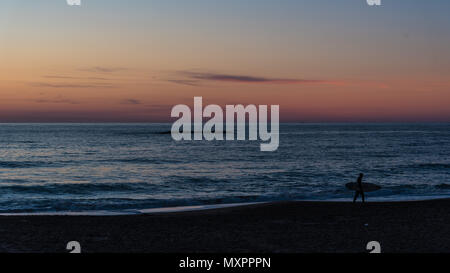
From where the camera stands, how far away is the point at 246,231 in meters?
14.4

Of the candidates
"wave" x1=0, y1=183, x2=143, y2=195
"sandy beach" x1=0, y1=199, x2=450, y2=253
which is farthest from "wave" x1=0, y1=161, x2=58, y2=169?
"sandy beach" x1=0, y1=199, x2=450, y2=253

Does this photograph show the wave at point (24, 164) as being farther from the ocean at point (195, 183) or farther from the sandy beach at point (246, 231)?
the sandy beach at point (246, 231)

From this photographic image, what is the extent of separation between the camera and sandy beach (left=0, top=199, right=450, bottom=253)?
39.6 feet

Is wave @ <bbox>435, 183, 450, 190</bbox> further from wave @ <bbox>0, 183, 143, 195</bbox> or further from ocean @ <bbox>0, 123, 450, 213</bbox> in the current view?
wave @ <bbox>0, 183, 143, 195</bbox>

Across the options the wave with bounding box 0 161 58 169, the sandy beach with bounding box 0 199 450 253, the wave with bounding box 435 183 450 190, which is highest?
the wave with bounding box 0 161 58 169

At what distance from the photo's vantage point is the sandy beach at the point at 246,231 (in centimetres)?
1207

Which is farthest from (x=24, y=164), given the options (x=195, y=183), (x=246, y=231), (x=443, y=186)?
(x=443, y=186)

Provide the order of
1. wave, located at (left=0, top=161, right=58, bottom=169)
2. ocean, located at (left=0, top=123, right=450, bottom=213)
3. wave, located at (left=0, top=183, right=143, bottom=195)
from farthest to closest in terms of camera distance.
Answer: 1. wave, located at (left=0, top=161, right=58, bottom=169)
2. wave, located at (left=0, top=183, right=143, bottom=195)
3. ocean, located at (left=0, top=123, right=450, bottom=213)

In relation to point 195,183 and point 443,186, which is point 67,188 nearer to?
point 195,183

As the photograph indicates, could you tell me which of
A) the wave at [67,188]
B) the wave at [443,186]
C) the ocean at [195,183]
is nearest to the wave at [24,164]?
the ocean at [195,183]

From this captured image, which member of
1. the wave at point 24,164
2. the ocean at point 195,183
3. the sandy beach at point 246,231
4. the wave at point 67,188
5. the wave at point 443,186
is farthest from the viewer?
the wave at point 24,164
